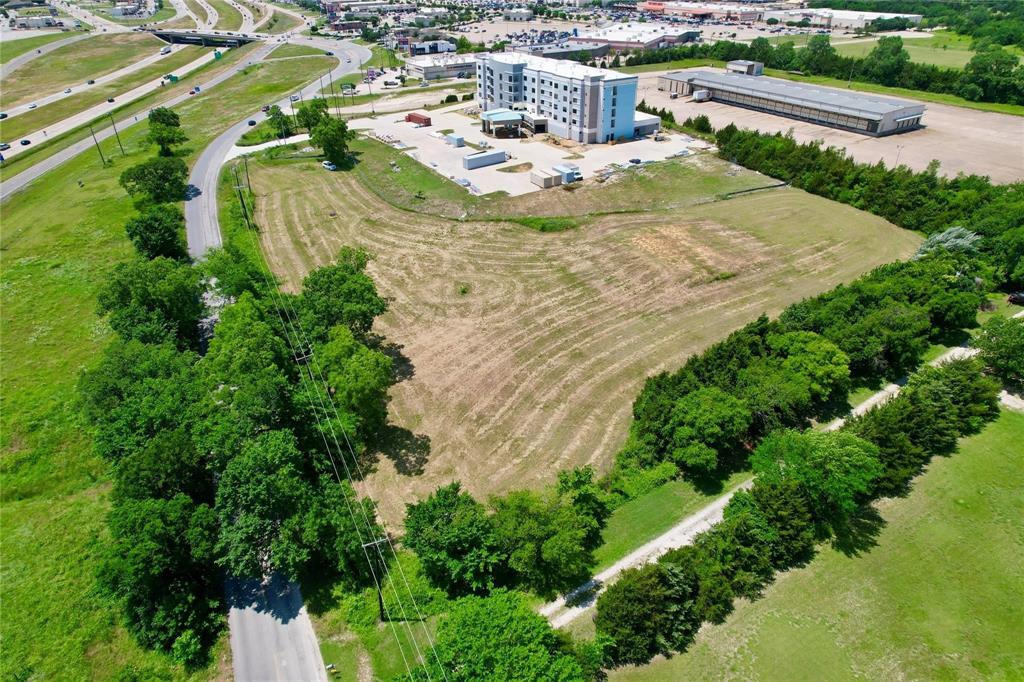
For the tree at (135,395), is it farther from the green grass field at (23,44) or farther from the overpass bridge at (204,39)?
the overpass bridge at (204,39)

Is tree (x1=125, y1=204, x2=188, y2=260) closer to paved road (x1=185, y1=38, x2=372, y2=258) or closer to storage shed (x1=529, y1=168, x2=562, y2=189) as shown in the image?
paved road (x1=185, y1=38, x2=372, y2=258)

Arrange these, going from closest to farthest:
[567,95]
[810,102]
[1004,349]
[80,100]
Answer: [1004,349]
[567,95]
[810,102]
[80,100]

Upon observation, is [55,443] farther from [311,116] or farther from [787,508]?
[311,116]

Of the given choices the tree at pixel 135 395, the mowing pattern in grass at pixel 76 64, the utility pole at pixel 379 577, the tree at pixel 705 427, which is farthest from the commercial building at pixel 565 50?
the utility pole at pixel 379 577

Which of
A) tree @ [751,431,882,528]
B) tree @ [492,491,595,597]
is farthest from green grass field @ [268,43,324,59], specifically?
tree @ [751,431,882,528]

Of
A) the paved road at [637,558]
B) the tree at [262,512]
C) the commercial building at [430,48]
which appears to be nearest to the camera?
the tree at [262,512]

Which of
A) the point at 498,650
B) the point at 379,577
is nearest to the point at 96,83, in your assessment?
the point at 379,577

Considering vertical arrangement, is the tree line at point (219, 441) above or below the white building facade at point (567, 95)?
below
